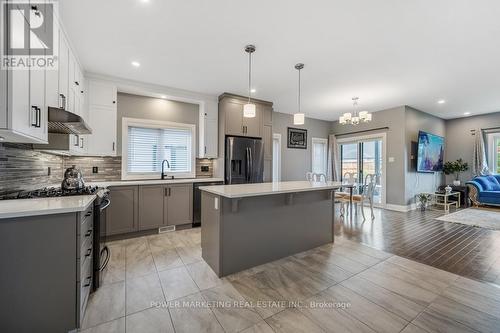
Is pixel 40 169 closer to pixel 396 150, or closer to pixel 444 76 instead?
pixel 444 76

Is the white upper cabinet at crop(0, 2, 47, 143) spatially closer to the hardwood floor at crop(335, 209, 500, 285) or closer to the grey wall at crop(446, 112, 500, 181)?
the hardwood floor at crop(335, 209, 500, 285)

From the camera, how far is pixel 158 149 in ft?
13.9

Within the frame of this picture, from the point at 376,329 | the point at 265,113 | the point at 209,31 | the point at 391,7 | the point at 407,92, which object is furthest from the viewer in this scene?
the point at 265,113

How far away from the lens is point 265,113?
4879 mm

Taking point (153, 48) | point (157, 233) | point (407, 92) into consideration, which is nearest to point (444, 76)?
point (407, 92)

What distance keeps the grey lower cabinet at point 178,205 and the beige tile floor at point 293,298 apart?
1067 mm

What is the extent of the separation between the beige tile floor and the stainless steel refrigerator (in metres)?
1.97

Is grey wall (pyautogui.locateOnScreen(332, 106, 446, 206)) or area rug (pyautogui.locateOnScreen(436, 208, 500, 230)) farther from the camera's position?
grey wall (pyautogui.locateOnScreen(332, 106, 446, 206))

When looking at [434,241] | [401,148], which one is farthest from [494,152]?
→ [434,241]

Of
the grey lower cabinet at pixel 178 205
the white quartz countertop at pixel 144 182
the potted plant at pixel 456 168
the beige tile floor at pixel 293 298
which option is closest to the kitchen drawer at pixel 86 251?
the beige tile floor at pixel 293 298

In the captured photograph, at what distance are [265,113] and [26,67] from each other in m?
3.94

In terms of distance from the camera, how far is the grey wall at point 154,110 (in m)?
3.89

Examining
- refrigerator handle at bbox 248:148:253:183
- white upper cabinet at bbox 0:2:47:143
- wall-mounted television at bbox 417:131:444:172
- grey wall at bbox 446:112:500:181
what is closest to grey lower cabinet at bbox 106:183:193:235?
refrigerator handle at bbox 248:148:253:183

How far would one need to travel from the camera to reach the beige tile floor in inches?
61.6
